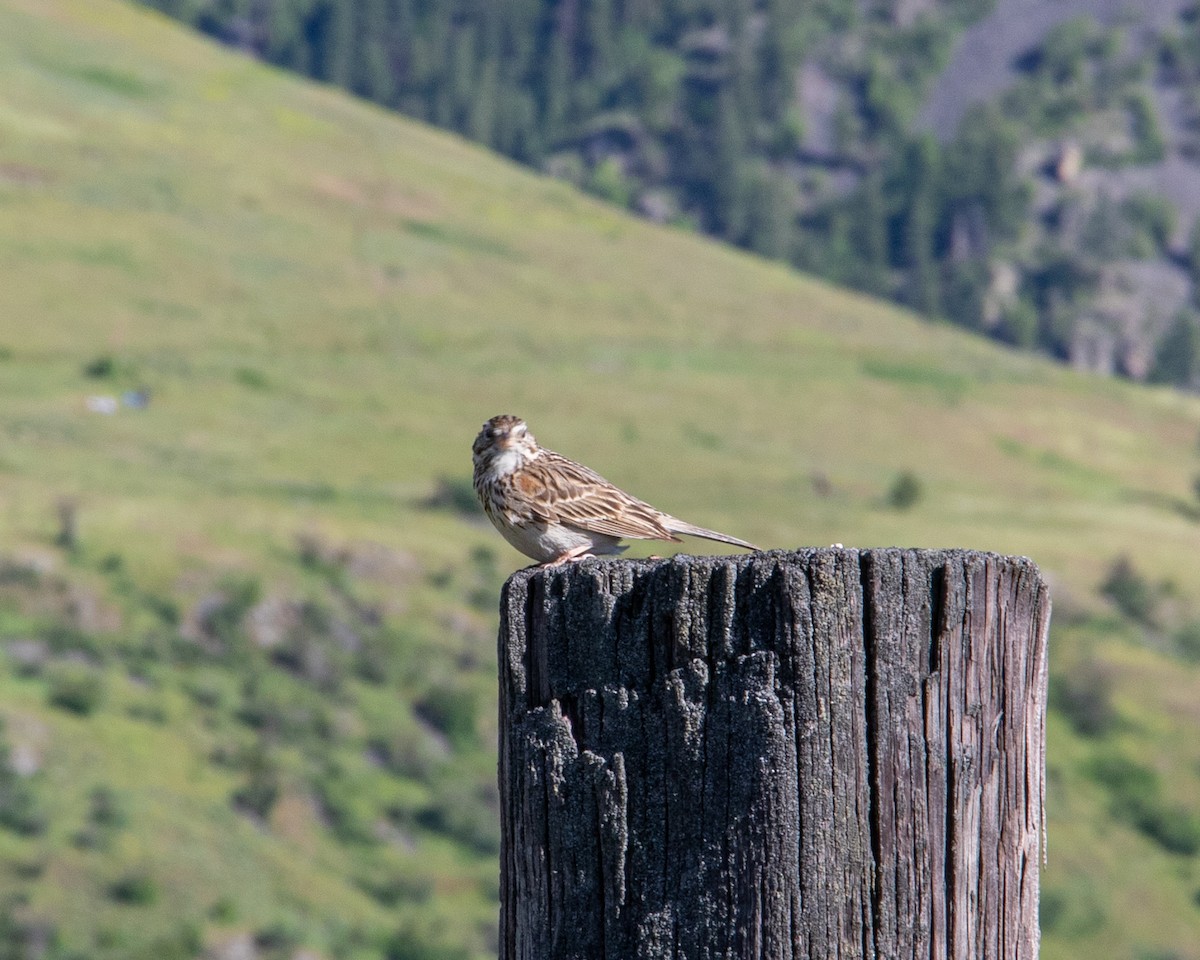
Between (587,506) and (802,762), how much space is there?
149 inches

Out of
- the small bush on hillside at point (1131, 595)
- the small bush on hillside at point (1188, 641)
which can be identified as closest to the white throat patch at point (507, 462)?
the small bush on hillside at point (1131, 595)

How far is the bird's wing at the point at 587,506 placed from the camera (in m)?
7.44

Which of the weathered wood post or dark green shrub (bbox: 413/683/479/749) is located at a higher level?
the weathered wood post

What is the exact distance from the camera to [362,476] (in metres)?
62.7

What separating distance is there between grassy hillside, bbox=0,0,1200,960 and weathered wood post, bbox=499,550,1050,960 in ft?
95.8

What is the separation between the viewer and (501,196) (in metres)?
108

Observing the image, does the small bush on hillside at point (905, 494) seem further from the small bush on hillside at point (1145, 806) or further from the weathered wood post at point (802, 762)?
the weathered wood post at point (802, 762)

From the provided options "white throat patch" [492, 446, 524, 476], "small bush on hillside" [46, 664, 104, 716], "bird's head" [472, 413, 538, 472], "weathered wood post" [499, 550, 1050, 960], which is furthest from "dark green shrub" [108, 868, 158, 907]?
"weathered wood post" [499, 550, 1050, 960]

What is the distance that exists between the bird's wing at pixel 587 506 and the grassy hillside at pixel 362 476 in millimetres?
25912

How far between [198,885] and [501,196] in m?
76.8

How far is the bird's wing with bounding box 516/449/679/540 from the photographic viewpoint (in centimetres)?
744

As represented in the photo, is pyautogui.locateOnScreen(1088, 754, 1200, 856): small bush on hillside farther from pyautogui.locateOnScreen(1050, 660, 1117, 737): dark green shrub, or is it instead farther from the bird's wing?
the bird's wing

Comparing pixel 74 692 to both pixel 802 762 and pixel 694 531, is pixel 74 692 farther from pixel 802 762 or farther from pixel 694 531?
pixel 802 762

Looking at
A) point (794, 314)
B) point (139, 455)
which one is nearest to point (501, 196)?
point (794, 314)
